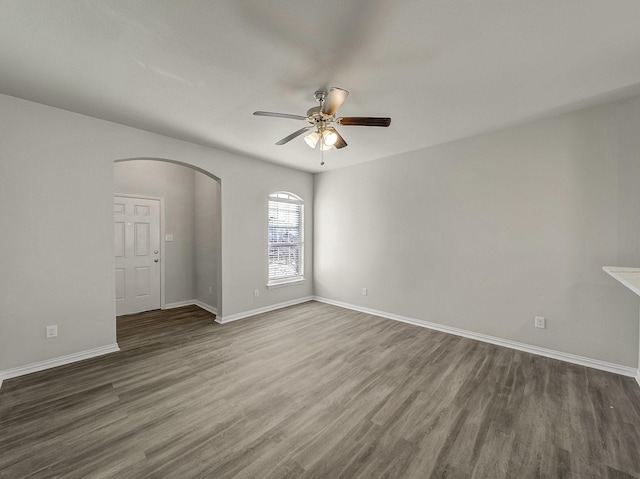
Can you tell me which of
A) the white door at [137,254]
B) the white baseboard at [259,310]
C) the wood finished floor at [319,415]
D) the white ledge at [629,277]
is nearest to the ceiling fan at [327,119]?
the white ledge at [629,277]

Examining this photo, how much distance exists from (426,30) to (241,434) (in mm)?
2939

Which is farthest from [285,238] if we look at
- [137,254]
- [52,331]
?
[52,331]

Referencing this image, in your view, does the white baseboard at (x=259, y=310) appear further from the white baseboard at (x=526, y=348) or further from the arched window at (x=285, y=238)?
the white baseboard at (x=526, y=348)

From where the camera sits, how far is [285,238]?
201 inches

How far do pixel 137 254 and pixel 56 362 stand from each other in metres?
2.21

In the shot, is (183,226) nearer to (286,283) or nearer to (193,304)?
(193,304)

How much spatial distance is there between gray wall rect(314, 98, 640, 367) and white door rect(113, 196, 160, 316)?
376 centimetres

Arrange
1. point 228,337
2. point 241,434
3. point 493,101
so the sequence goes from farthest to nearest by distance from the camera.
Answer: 1. point 228,337
2. point 493,101
3. point 241,434

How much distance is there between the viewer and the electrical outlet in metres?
2.66

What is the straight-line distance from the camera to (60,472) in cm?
149

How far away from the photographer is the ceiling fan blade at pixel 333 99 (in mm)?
1961

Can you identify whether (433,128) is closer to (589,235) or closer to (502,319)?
(589,235)

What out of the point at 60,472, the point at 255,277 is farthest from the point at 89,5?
the point at 255,277

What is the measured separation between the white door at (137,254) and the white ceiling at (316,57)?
2.01 meters
